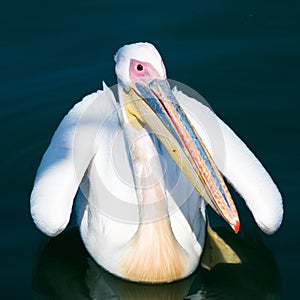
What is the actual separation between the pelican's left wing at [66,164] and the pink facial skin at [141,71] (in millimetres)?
739

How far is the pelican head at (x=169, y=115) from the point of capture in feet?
17.4

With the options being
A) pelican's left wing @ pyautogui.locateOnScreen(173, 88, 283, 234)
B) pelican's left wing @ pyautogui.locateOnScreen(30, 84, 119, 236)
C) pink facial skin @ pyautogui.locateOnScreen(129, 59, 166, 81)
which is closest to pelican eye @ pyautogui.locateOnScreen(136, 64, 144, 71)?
pink facial skin @ pyautogui.locateOnScreen(129, 59, 166, 81)

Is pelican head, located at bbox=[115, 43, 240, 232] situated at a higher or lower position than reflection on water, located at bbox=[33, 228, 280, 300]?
higher

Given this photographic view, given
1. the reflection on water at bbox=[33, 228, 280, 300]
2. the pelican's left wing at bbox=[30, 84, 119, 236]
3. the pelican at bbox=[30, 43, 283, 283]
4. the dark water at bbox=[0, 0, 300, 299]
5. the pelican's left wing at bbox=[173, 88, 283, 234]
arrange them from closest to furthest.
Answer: the pelican at bbox=[30, 43, 283, 283]
the pelican's left wing at bbox=[30, 84, 119, 236]
the pelican's left wing at bbox=[173, 88, 283, 234]
the reflection on water at bbox=[33, 228, 280, 300]
the dark water at bbox=[0, 0, 300, 299]

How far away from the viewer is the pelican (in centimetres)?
563

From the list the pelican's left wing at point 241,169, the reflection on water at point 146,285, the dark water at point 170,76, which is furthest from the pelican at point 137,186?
the dark water at point 170,76

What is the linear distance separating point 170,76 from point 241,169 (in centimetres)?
187

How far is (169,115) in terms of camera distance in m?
5.33

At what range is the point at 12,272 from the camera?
6.23 m

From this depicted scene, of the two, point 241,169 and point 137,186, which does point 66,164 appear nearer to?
point 137,186

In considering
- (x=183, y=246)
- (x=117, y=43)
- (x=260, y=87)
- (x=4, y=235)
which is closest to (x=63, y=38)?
(x=117, y=43)

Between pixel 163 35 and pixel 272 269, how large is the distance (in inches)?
103

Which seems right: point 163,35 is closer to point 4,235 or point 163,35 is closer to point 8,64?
point 8,64

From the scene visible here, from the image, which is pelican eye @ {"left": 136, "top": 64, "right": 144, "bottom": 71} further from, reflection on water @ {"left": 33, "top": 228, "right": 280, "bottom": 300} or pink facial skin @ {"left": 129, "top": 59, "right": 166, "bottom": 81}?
reflection on water @ {"left": 33, "top": 228, "right": 280, "bottom": 300}
